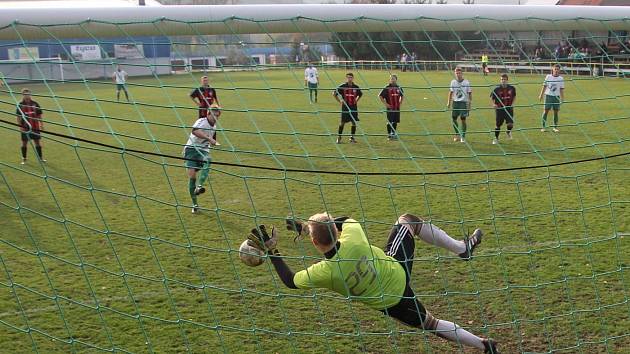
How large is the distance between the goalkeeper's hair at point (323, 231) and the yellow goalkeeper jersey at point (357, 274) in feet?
0.38

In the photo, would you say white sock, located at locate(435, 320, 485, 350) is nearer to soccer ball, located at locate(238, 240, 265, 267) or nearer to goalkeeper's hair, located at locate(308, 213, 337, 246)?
goalkeeper's hair, located at locate(308, 213, 337, 246)

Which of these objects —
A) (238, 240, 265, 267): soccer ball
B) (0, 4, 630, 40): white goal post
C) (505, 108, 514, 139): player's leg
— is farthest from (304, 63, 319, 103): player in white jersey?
(505, 108, 514, 139): player's leg

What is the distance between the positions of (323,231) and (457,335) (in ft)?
4.22

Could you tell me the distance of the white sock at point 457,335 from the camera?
492 centimetres

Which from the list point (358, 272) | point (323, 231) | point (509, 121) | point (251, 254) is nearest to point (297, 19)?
point (323, 231)

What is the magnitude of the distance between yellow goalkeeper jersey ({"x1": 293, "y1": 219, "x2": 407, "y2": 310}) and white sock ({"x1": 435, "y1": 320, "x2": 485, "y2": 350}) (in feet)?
1.43

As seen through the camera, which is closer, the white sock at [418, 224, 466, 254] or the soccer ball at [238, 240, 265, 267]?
the soccer ball at [238, 240, 265, 267]

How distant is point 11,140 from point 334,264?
51.2ft

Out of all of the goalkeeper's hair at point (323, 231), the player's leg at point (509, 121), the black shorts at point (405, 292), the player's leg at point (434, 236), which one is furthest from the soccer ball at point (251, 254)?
the player's leg at point (509, 121)

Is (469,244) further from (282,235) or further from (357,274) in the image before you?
(282,235)

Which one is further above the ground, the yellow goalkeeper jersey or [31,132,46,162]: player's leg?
[31,132,46,162]: player's leg

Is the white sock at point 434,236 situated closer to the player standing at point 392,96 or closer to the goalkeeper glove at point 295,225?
the player standing at point 392,96

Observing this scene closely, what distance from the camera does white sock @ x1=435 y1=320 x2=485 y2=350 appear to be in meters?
4.92

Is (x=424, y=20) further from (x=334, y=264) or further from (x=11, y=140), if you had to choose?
(x=11, y=140)
